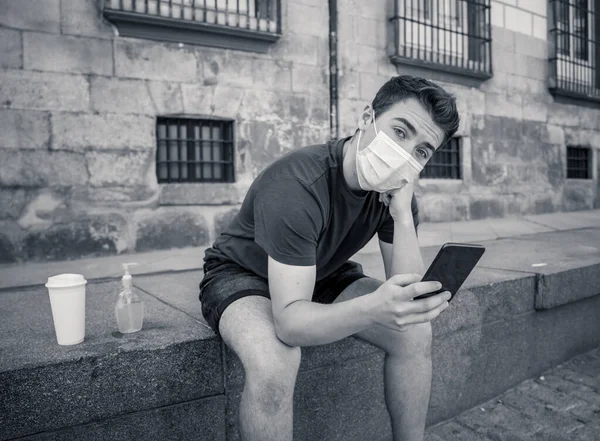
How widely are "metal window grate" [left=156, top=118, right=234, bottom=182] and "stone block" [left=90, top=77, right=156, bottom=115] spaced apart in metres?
0.30

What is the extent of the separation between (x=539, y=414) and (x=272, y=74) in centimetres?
431

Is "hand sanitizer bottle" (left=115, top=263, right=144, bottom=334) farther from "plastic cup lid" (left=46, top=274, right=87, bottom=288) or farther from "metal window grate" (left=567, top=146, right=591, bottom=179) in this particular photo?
"metal window grate" (left=567, top=146, right=591, bottom=179)

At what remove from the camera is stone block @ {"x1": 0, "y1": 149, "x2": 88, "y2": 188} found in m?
4.10

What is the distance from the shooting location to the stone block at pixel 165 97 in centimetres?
469

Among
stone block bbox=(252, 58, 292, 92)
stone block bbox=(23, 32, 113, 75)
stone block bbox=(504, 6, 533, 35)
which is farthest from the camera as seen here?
stone block bbox=(504, 6, 533, 35)

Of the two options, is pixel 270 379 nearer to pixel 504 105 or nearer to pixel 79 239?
pixel 79 239

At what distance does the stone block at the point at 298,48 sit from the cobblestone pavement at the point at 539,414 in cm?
422

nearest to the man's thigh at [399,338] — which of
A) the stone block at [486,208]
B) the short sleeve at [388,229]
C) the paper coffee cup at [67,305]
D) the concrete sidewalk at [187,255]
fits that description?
the short sleeve at [388,229]

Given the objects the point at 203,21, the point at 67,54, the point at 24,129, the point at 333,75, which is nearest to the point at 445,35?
the point at 333,75

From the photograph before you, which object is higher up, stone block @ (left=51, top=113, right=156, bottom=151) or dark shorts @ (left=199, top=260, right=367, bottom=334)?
stone block @ (left=51, top=113, right=156, bottom=151)

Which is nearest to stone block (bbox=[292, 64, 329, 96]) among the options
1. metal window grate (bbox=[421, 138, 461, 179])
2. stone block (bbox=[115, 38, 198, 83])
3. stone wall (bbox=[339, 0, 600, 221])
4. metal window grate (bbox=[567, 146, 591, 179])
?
stone wall (bbox=[339, 0, 600, 221])

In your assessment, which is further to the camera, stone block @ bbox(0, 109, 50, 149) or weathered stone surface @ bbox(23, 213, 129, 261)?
weathered stone surface @ bbox(23, 213, 129, 261)

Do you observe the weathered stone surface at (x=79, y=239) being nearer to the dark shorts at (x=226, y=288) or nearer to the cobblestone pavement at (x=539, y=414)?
the dark shorts at (x=226, y=288)

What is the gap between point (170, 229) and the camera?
4.86 meters
